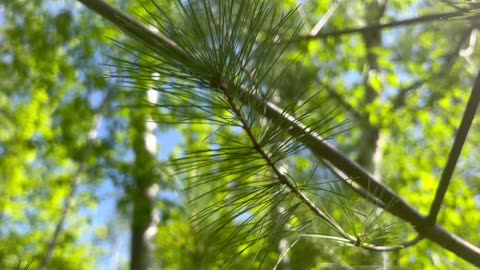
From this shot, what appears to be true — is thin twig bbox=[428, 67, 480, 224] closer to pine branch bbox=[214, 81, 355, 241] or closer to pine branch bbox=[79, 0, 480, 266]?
pine branch bbox=[79, 0, 480, 266]

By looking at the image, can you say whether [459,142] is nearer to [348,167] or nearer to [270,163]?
[348,167]

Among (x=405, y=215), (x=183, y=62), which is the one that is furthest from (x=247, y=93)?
(x=405, y=215)

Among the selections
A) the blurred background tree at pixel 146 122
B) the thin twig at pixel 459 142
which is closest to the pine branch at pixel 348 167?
the thin twig at pixel 459 142

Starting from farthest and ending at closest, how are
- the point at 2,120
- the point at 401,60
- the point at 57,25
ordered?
the point at 2,120, the point at 401,60, the point at 57,25

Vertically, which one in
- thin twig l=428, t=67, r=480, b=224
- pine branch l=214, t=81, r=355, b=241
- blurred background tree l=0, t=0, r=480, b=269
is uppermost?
blurred background tree l=0, t=0, r=480, b=269

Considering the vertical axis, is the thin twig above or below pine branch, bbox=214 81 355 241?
below

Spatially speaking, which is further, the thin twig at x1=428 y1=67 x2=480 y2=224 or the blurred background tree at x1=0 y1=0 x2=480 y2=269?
the blurred background tree at x1=0 y1=0 x2=480 y2=269

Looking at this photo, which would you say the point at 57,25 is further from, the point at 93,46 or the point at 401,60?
the point at 401,60

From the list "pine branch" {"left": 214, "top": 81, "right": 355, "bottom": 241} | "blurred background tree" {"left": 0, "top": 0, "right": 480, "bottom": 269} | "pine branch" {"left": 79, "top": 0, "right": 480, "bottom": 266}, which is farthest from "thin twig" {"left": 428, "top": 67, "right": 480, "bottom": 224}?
"blurred background tree" {"left": 0, "top": 0, "right": 480, "bottom": 269}
